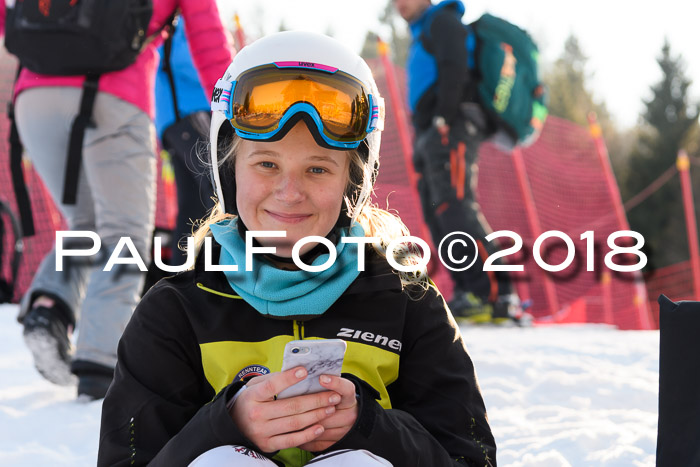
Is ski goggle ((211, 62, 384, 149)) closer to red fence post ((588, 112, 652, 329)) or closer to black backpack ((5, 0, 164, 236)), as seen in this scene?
black backpack ((5, 0, 164, 236))

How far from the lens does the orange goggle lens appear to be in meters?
1.60

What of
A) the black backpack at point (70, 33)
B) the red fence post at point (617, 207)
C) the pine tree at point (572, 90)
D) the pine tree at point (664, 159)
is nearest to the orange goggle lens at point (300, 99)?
the black backpack at point (70, 33)

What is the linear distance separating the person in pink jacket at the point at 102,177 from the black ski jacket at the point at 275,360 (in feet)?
4.77

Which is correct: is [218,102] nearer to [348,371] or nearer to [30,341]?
[348,371]

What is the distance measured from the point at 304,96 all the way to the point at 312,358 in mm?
667

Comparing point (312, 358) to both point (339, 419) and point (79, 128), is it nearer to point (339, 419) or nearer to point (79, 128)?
point (339, 419)

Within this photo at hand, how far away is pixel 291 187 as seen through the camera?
61.6 inches

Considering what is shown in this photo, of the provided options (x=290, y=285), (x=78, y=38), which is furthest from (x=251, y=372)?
(x=78, y=38)

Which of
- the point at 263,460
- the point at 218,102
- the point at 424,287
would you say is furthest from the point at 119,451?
the point at 218,102

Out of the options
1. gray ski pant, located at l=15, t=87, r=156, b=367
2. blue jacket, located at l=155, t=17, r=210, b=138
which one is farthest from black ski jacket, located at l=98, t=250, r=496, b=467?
blue jacket, located at l=155, t=17, r=210, b=138

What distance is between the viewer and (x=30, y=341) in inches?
115

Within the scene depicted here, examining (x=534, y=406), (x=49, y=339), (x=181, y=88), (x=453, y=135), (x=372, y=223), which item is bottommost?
(x=534, y=406)

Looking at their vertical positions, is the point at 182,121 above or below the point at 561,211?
above

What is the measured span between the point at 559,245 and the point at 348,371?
12295mm
